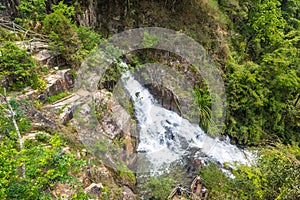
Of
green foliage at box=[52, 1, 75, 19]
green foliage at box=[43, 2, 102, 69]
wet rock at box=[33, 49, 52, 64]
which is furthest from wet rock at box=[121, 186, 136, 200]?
green foliage at box=[52, 1, 75, 19]

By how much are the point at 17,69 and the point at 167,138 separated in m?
6.38

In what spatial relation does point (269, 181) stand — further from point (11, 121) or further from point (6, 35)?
point (6, 35)

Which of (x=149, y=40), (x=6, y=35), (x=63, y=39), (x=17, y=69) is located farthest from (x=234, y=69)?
(x=6, y=35)

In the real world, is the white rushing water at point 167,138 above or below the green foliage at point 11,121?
below

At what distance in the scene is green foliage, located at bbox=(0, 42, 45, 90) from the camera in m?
6.42

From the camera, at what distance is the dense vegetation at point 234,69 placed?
5273 millimetres

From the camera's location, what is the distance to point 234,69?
11.8m

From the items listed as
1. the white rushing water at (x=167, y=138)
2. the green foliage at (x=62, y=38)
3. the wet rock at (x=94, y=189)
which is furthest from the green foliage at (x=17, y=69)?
the white rushing water at (x=167, y=138)

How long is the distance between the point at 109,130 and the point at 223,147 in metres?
5.84

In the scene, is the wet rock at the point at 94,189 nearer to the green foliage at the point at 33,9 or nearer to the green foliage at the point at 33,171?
the green foliage at the point at 33,171

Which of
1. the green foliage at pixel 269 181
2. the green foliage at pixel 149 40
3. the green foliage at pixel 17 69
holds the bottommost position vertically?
the green foliage at pixel 269 181

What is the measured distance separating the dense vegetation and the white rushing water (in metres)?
1.00

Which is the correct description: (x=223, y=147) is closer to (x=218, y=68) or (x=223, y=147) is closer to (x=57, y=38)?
(x=218, y=68)

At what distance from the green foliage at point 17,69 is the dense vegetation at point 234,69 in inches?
0.9
